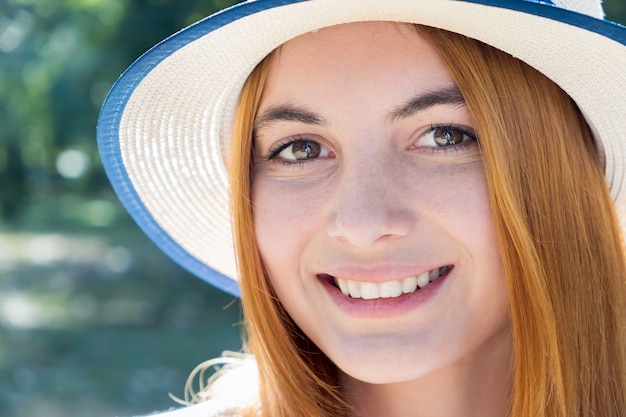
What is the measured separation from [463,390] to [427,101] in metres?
0.71

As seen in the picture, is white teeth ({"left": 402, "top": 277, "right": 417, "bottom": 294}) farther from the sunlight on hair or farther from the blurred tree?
the blurred tree

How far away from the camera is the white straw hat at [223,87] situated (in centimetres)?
185

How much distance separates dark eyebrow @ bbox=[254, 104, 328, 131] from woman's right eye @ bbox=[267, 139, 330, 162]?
7cm

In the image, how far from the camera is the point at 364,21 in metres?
2.04

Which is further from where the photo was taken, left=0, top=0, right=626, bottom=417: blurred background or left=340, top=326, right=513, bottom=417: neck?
left=0, top=0, right=626, bottom=417: blurred background

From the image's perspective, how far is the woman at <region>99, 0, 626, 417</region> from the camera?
1955mm

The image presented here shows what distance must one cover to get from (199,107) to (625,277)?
1087 mm

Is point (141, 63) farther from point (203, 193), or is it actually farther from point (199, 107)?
point (203, 193)

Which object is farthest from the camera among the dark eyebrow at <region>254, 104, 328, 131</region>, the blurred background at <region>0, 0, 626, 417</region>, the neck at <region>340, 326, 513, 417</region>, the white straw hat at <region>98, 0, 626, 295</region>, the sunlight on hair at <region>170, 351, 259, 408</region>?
the blurred background at <region>0, 0, 626, 417</region>

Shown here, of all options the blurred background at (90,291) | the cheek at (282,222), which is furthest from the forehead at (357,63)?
the blurred background at (90,291)

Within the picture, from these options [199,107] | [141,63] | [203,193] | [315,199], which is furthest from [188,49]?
[203,193]

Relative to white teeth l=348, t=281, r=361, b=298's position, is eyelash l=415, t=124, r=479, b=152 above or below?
above

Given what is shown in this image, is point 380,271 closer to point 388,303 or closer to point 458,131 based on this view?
point 388,303

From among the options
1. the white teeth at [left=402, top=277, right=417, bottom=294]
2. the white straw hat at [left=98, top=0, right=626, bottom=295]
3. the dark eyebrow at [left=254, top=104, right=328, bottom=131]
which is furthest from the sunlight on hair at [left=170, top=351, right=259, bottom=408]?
the dark eyebrow at [left=254, top=104, right=328, bottom=131]
